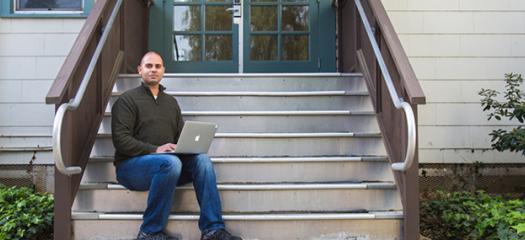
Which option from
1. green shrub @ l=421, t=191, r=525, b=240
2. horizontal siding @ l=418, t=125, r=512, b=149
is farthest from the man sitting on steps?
horizontal siding @ l=418, t=125, r=512, b=149

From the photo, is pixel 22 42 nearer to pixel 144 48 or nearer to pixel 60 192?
pixel 144 48

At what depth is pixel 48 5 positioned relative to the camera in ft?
15.3

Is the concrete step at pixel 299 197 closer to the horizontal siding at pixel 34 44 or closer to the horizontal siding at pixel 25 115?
the horizontal siding at pixel 25 115

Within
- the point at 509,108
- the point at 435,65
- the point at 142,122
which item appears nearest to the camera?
the point at 142,122

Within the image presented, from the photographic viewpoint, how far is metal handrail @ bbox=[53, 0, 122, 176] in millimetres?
2540

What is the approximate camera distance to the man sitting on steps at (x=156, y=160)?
289 cm

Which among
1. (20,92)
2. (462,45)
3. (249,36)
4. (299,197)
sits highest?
(249,36)

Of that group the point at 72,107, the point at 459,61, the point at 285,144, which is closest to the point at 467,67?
the point at 459,61

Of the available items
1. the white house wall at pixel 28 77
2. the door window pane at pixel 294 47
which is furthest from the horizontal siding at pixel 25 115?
the door window pane at pixel 294 47

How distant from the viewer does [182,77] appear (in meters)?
4.25

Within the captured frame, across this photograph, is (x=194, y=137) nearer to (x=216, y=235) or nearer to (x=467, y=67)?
(x=216, y=235)

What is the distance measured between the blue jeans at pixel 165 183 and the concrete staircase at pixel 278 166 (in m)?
0.13

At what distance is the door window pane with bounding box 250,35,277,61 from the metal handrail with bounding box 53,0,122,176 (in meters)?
1.65

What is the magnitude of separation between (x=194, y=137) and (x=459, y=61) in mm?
2760
